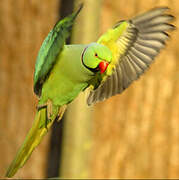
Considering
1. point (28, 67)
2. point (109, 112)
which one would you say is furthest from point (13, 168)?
point (109, 112)

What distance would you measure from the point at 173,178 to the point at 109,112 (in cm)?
36

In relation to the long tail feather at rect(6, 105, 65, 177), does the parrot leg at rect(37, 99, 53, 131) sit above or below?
above

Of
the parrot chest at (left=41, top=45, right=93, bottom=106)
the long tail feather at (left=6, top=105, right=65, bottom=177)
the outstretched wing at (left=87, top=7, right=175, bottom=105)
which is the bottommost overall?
the long tail feather at (left=6, top=105, right=65, bottom=177)

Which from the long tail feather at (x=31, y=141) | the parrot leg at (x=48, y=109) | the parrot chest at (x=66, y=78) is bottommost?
the long tail feather at (x=31, y=141)

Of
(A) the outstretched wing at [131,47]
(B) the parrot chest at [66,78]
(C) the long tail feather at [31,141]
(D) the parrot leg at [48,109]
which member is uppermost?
(A) the outstretched wing at [131,47]

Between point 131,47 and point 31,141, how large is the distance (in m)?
0.17

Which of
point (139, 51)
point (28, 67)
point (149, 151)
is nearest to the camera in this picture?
point (139, 51)

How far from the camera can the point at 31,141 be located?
370mm

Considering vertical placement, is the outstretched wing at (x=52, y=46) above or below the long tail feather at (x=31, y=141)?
above

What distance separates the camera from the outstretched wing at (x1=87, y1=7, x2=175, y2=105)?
0.42 meters

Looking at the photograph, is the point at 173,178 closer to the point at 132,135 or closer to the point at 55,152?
the point at 132,135

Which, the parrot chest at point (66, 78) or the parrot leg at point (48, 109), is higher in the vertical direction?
the parrot chest at point (66, 78)

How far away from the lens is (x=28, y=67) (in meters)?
1.42

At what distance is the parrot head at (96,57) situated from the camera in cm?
34
